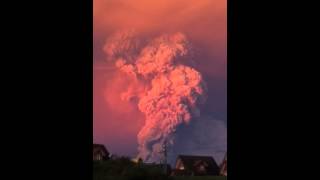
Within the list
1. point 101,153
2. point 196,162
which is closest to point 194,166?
point 196,162

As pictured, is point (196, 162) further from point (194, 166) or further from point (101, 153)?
point (101, 153)

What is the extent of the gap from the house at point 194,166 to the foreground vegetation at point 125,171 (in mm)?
2566

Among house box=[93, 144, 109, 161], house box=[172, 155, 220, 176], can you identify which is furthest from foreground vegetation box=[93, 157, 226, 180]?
house box=[172, 155, 220, 176]

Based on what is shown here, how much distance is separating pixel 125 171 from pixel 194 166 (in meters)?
5.11

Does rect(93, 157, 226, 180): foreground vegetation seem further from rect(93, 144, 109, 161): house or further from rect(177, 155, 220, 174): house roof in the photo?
rect(177, 155, 220, 174): house roof

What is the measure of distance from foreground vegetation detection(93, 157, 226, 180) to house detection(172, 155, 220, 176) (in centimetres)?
257

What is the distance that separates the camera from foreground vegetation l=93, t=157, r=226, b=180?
37.4ft

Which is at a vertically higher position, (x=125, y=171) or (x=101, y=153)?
(x=101, y=153)

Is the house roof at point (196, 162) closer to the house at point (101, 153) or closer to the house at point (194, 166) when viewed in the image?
the house at point (194, 166)

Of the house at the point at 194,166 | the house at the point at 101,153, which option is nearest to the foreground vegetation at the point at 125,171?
the house at the point at 101,153

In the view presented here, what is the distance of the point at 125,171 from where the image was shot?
37.2 feet
